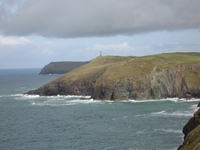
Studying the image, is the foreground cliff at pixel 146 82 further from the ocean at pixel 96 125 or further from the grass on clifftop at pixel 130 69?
the ocean at pixel 96 125

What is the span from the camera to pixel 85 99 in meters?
149

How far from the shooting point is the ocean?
234 ft

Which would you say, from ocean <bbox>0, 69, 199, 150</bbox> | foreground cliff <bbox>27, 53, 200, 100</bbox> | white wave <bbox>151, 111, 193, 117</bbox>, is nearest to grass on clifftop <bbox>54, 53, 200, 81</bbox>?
foreground cliff <bbox>27, 53, 200, 100</bbox>

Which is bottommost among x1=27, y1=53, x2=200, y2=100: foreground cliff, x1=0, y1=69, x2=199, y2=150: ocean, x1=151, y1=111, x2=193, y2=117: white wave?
x1=0, y1=69, x2=199, y2=150: ocean

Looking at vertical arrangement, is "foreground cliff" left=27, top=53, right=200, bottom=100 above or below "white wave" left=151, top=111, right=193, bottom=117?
above

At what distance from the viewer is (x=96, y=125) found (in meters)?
90.7

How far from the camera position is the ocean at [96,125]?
2803 inches

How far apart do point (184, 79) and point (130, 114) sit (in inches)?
1940

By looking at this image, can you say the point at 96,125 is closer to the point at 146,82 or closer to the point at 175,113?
the point at 175,113

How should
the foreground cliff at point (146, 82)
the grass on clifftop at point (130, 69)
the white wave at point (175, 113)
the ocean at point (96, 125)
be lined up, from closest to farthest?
the ocean at point (96, 125) < the white wave at point (175, 113) < the foreground cliff at point (146, 82) < the grass on clifftop at point (130, 69)

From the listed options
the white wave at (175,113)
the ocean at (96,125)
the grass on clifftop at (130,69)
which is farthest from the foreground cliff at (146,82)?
the white wave at (175,113)

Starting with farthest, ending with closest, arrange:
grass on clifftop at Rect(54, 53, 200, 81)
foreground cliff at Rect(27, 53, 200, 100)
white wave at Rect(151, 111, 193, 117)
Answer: grass on clifftop at Rect(54, 53, 200, 81)
foreground cliff at Rect(27, 53, 200, 100)
white wave at Rect(151, 111, 193, 117)

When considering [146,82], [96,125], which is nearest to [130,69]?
[146,82]

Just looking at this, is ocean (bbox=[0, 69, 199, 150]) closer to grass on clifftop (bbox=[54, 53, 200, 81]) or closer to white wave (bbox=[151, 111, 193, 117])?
white wave (bbox=[151, 111, 193, 117])
